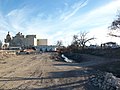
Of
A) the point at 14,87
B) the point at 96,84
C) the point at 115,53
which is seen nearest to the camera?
the point at 14,87

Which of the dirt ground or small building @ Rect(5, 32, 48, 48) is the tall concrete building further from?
the dirt ground

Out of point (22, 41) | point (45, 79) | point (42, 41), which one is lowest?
point (45, 79)

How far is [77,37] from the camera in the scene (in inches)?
4926

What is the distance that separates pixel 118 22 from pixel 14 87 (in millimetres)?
48725

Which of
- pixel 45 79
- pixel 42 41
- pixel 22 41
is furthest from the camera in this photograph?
pixel 42 41

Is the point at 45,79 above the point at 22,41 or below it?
below

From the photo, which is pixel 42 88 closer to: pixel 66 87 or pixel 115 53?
pixel 66 87

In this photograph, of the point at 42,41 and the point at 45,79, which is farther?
the point at 42,41

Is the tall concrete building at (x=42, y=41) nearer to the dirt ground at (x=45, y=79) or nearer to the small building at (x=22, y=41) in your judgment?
the small building at (x=22, y=41)

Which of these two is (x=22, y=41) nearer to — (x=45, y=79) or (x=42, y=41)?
(x=42, y=41)

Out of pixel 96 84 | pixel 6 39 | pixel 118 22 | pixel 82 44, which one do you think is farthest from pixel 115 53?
pixel 6 39

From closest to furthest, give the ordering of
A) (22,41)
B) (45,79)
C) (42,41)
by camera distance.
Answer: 1. (45,79)
2. (22,41)
3. (42,41)

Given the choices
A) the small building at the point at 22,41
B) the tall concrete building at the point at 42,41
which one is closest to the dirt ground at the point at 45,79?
the small building at the point at 22,41

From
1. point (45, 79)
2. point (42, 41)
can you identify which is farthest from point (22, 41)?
point (45, 79)
